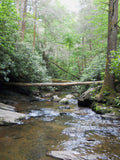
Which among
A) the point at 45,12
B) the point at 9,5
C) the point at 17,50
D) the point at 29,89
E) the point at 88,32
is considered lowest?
the point at 29,89

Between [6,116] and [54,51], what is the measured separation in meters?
14.8

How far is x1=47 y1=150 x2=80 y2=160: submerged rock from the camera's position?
2539 millimetres

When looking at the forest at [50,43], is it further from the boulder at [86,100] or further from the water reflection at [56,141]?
the water reflection at [56,141]

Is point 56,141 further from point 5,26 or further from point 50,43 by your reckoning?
point 50,43

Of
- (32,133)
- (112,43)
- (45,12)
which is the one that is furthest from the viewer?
(45,12)

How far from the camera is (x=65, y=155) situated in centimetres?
262

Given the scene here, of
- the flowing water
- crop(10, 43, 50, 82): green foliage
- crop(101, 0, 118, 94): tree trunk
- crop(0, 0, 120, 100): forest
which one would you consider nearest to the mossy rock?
crop(0, 0, 120, 100): forest

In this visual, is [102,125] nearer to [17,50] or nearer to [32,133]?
[32,133]

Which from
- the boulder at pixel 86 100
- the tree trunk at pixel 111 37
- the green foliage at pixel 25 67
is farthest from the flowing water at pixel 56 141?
the green foliage at pixel 25 67

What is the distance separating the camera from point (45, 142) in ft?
10.8

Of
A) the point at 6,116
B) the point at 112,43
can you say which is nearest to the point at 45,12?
the point at 112,43

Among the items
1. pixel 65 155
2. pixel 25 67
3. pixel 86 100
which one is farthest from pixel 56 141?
pixel 25 67

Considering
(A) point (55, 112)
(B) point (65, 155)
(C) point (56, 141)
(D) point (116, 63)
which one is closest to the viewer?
(B) point (65, 155)

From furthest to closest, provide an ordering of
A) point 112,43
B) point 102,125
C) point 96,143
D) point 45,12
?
point 45,12
point 112,43
point 102,125
point 96,143
